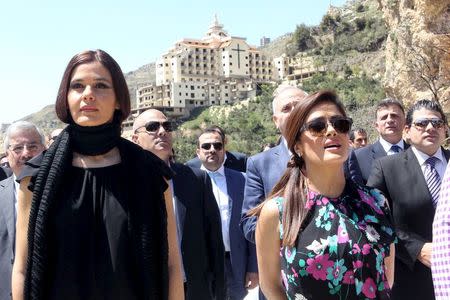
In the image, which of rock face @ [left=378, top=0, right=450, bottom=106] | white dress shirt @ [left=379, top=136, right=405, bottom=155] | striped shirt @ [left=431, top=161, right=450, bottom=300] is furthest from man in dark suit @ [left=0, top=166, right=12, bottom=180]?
rock face @ [left=378, top=0, right=450, bottom=106]

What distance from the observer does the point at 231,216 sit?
546cm

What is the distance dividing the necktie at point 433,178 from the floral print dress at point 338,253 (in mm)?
1461

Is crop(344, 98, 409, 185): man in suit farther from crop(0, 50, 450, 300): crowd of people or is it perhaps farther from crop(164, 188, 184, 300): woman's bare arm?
crop(164, 188, 184, 300): woman's bare arm

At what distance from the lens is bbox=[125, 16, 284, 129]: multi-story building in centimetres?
8381

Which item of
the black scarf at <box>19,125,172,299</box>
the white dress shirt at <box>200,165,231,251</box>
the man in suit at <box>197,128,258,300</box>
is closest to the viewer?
the black scarf at <box>19,125,172,299</box>

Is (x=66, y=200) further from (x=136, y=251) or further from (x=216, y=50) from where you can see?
(x=216, y=50)

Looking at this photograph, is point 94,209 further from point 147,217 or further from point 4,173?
point 4,173

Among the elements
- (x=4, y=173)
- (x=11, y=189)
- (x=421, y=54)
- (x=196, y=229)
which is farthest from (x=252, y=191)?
(x=421, y=54)

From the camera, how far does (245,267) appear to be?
5105mm

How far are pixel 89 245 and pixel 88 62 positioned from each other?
2.69 ft

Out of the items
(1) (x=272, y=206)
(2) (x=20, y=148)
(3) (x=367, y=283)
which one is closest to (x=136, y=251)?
(1) (x=272, y=206)

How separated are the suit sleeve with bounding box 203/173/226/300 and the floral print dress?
160 cm

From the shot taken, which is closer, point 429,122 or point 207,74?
point 429,122

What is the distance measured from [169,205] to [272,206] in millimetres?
515
